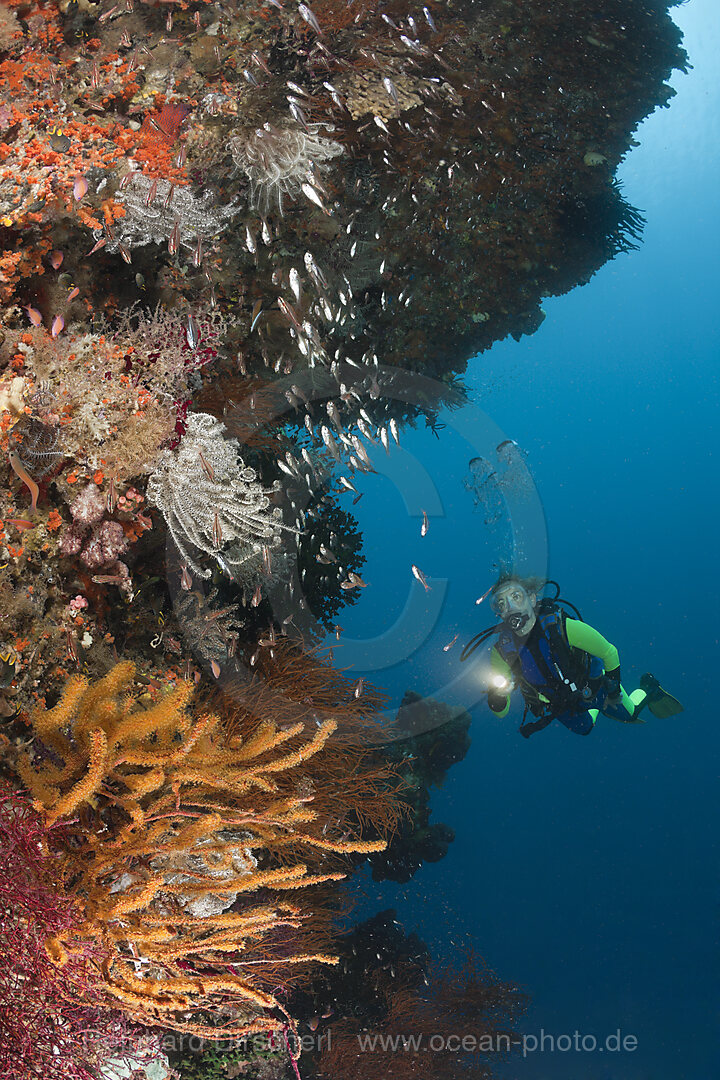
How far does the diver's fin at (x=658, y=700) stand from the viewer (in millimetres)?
7086

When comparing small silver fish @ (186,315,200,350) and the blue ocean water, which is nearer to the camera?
small silver fish @ (186,315,200,350)

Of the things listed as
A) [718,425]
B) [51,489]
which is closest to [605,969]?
[51,489]

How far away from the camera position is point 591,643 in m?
6.47

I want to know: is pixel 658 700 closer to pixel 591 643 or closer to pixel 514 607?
pixel 591 643

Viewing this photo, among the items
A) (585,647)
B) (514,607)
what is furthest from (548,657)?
(514,607)

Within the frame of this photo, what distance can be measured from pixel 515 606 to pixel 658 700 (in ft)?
8.56

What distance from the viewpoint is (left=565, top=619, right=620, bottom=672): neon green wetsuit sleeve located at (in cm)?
644

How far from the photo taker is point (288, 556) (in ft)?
15.3

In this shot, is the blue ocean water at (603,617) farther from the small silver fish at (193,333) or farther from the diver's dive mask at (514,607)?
the small silver fish at (193,333)

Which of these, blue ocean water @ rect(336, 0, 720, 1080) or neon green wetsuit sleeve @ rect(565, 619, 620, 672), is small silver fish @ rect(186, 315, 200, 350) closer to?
neon green wetsuit sleeve @ rect(565, 619, 620, 672)

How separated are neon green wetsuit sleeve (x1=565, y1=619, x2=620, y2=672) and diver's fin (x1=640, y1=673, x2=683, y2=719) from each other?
1205 millimetres

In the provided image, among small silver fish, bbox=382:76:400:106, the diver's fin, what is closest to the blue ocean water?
the diver's fin

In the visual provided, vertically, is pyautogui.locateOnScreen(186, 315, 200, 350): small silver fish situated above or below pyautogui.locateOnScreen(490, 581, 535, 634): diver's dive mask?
below

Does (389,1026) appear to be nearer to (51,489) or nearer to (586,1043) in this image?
(51,489)
